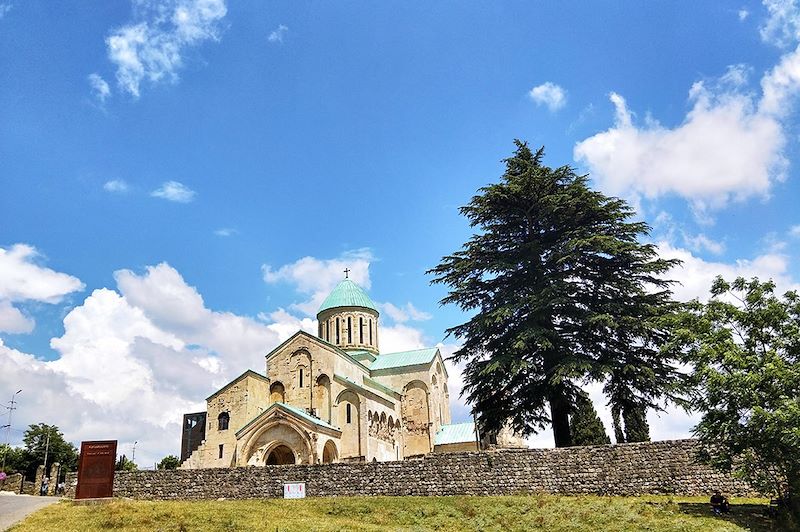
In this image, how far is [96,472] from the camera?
19656 mm

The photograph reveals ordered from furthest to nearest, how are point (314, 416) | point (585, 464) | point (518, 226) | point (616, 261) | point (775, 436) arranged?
point (314, 416)
point (518, 226)
point (616, 261)
point (585, 464)
point (775, 436)

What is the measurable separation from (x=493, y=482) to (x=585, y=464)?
2970 millimetres

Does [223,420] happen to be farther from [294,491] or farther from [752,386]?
[752,386]

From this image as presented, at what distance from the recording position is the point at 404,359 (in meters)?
44.1

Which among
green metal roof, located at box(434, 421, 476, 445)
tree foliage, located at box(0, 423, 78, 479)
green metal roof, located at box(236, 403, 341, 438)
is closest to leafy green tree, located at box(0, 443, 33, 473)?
tree foliage, located at box(0, 423, 78, 479)

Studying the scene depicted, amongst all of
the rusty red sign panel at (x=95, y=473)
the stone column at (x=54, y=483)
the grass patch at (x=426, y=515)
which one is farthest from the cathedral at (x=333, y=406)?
the grass patch at (x=426, y=515)

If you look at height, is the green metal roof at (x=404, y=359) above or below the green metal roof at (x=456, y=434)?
above

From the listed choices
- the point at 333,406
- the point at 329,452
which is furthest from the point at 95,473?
the point at 333,406

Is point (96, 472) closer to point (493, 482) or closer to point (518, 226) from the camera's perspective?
point (493, 482)

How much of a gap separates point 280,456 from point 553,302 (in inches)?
735

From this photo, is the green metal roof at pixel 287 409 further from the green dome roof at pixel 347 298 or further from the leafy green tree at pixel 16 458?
the leafy green tree at pixel 16 458

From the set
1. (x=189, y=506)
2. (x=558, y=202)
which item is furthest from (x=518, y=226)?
(x=189, y=506)

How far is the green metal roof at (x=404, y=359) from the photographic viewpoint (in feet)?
142

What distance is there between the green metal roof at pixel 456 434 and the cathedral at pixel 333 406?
75mm
